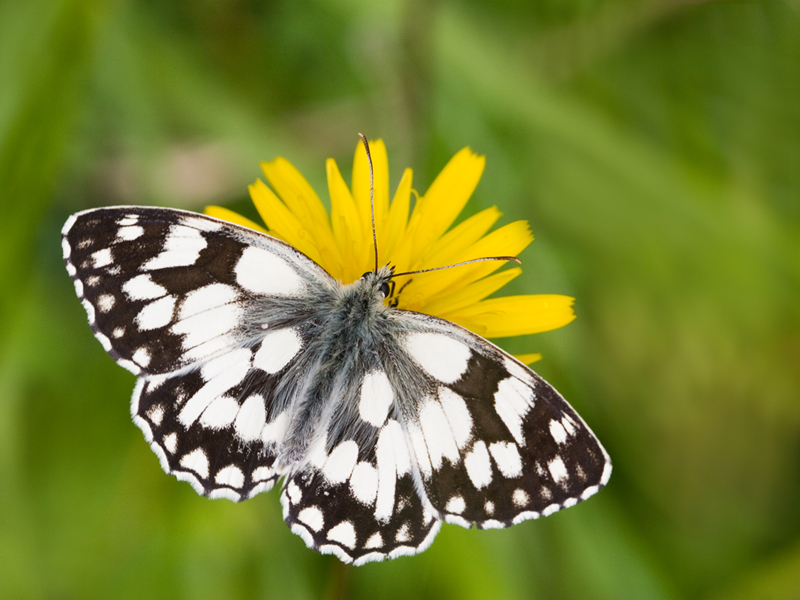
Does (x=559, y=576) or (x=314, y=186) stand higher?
(x=314, y=186)

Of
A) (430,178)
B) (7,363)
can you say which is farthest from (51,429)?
(430,178)

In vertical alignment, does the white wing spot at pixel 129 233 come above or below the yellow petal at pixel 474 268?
above

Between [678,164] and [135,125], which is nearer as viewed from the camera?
[135,125]

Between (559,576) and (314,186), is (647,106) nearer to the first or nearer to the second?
(314,186)

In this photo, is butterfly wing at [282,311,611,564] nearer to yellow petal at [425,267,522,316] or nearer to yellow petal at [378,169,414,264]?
yellow petal at [425,267,522,316]

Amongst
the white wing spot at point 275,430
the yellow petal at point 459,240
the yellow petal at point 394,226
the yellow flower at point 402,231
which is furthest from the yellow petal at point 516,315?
the white wing spot at point 275,430

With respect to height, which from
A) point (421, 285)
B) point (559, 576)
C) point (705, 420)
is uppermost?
point (421, 285)

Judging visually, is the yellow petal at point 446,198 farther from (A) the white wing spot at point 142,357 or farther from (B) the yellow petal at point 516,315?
(A) the white wing spot at point 142,357
